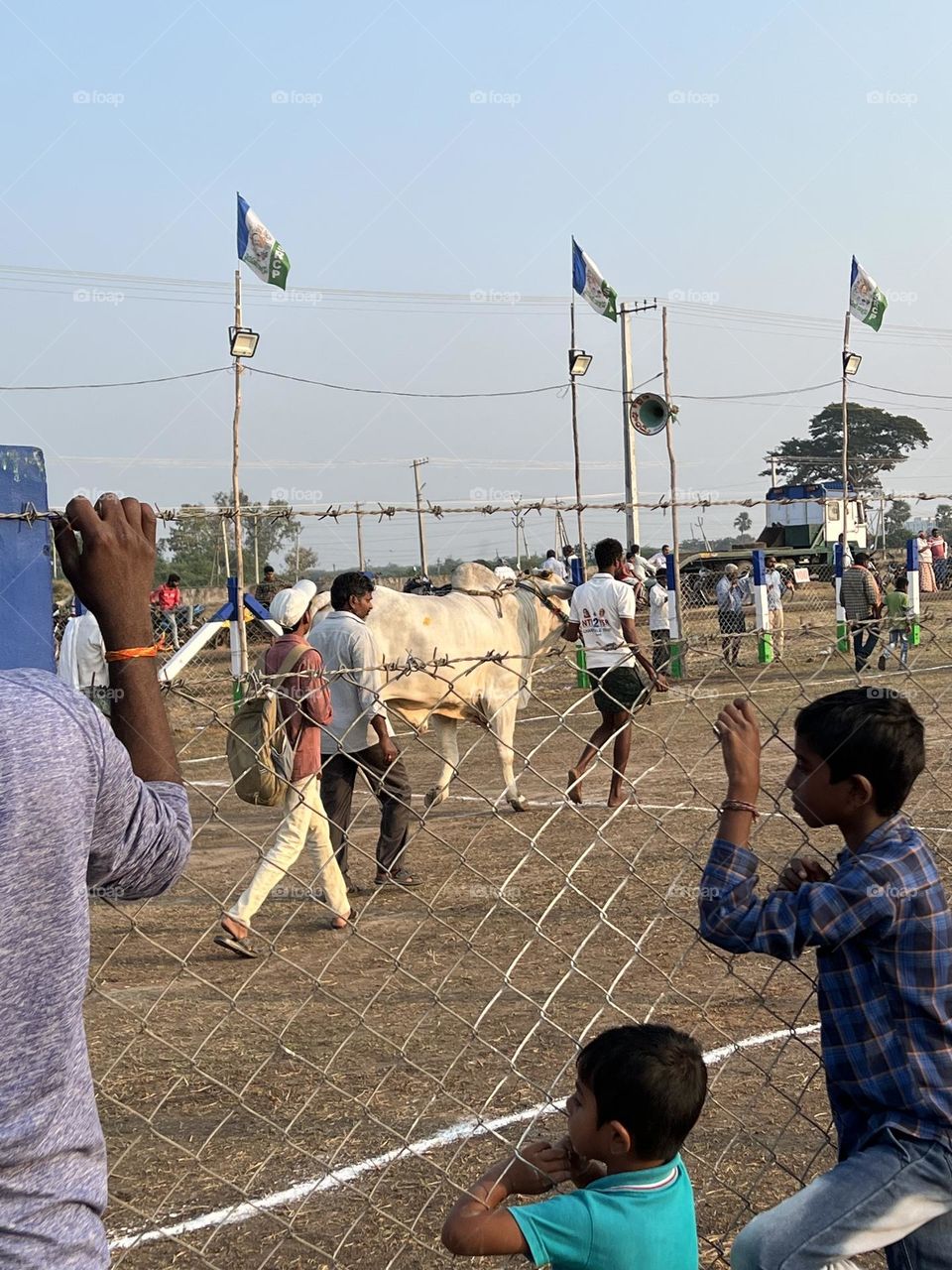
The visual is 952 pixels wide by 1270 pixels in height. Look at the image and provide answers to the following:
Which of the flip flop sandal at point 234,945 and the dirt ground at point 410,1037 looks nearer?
the dirt ground at point 410,1037

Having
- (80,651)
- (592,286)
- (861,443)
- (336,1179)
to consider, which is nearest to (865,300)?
(592,286)

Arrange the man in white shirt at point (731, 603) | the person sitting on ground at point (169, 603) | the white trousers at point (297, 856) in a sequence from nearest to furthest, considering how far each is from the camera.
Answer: the white trousers at point (297, 856)
the person sitting on ground at point (169, 603)
the man in white shirt at point (731, 603)

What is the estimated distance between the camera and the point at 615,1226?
88.9 inches

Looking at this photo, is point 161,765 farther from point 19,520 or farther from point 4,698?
point 19,520

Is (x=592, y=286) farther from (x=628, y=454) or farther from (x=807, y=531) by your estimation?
(x=807, y=531)

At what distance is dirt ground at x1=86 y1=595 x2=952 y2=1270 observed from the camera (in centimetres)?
358

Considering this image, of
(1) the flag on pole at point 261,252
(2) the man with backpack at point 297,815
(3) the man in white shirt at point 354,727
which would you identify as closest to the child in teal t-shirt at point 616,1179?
(2) the man with backpack at point 297,815

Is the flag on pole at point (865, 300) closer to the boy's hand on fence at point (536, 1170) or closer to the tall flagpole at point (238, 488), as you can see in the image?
the tall flagpole at point (238, 488)

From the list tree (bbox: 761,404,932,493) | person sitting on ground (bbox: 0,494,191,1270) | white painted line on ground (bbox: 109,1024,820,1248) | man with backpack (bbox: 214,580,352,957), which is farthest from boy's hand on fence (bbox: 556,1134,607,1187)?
tree (bbox: 761,404,932,493)

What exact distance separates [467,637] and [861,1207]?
31.5ft

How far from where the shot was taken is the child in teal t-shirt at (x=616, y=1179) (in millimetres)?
2238

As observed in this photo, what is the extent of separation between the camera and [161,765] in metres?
1.90

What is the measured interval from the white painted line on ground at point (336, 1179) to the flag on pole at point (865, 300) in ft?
76.9

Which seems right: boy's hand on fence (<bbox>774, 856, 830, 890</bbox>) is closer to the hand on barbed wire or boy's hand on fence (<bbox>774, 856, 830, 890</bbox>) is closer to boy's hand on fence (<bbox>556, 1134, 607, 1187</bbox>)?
boy's hand on fence (<bbox>556, 1134, 607, 1187</bbox>)
